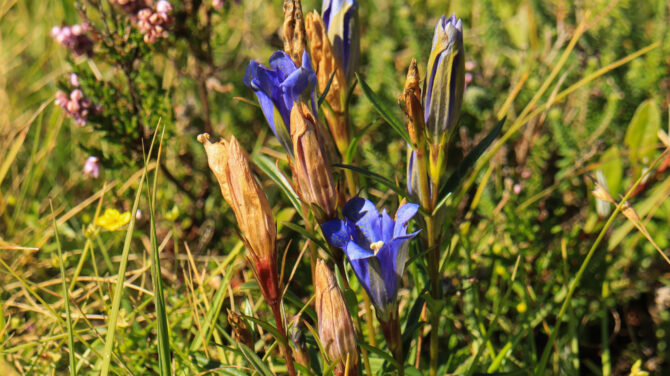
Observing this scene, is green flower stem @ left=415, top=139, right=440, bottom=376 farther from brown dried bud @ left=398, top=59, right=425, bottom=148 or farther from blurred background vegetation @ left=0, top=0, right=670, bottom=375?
blurred background vegetation @ left=0, top=0, right=670, bottom=375

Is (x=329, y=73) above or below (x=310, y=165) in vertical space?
above

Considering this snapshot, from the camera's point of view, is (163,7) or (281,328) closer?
(281,328)

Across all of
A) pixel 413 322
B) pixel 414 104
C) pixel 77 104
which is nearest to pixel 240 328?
pixel 413 322

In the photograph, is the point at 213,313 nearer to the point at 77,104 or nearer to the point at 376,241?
the point at 376,241

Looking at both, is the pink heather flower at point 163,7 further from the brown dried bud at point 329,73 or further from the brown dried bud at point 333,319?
the brown dried bud at point 333,319

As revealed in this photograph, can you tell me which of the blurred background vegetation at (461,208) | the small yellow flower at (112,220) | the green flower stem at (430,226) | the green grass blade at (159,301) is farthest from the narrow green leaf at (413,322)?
the small yellow flower at (112,220)

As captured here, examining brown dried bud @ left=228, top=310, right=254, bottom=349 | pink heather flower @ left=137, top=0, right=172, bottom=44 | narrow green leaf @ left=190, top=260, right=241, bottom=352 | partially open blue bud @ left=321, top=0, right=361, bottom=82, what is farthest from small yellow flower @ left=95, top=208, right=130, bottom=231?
partially open blue bud @ left=321, top=0, right=361, bottom=82

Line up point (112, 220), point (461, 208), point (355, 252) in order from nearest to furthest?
point (355, 252) < point (112, 220) < point (461, 208)
